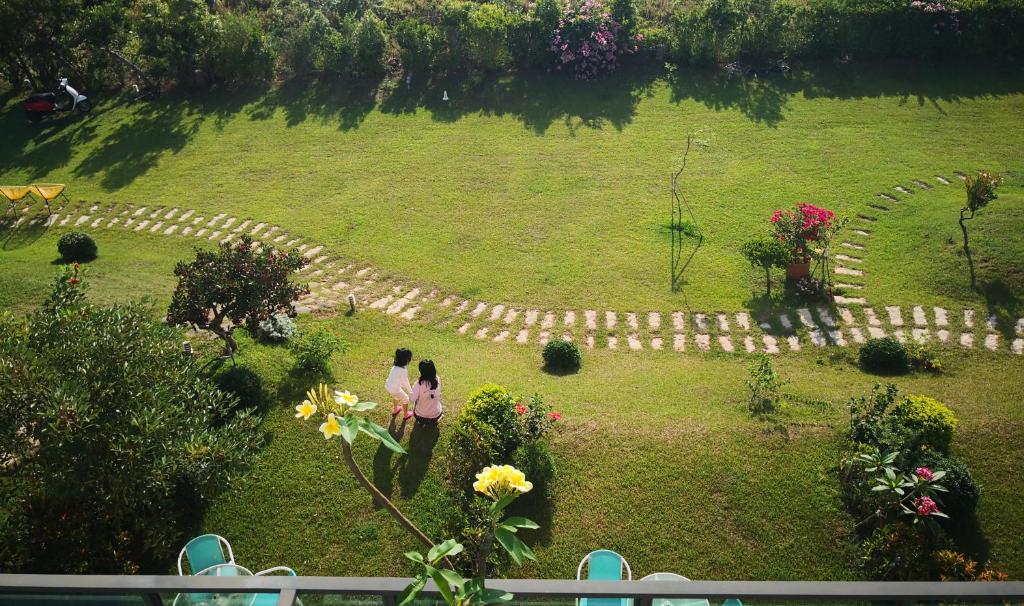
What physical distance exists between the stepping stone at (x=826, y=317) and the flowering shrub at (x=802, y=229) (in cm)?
119

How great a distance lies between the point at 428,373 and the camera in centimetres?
955

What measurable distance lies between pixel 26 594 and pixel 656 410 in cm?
841

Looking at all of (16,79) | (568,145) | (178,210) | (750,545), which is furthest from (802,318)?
(16,79)

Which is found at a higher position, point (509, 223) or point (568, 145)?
point (568, 145)

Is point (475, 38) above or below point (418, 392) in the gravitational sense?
above

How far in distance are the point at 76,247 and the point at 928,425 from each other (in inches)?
678

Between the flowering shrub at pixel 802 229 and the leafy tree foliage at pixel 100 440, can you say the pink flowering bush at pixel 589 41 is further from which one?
the leafy tree foliage at pixel 100 440

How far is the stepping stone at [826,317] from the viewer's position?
43.2 feet

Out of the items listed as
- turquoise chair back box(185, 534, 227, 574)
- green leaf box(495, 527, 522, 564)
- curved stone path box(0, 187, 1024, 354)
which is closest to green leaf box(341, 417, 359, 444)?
green leaf box(495, 527, 522, 564)

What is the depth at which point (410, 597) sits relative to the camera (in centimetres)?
331

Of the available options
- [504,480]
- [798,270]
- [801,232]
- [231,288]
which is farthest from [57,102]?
[504,480]

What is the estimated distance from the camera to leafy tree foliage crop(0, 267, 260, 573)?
21.7 feet

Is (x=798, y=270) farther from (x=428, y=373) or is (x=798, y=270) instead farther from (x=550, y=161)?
(x=428, y=373)

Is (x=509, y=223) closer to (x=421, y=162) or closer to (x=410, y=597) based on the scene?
(x=421, y=162)
